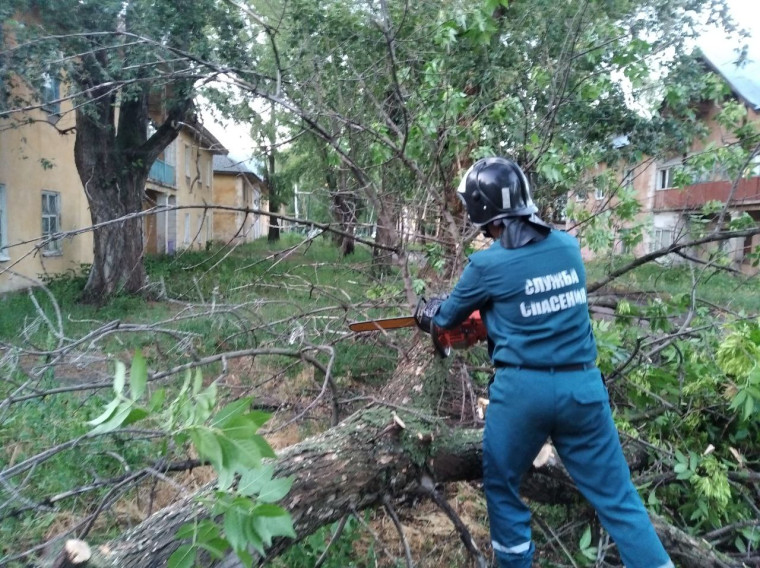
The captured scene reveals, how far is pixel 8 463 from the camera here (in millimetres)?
3828

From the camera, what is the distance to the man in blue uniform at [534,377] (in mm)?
2408

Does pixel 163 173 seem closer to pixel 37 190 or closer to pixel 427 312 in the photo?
pixel 37 190

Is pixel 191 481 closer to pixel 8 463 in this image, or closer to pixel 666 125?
pixel 8 463

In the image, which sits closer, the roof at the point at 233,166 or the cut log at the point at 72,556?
the cut log at the point at 72,556

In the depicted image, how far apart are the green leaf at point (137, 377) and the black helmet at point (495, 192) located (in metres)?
1.58

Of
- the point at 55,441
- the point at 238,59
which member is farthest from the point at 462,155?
the point at 238,59

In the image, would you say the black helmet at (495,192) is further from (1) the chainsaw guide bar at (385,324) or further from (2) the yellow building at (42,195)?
(2) the yellow building at (42,195)

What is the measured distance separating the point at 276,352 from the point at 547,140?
235 centimetres

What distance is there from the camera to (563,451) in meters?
2.52

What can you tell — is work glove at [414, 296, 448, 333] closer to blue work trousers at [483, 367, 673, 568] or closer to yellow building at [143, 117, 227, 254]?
blue work trousers at [483, 367, 673, 568]

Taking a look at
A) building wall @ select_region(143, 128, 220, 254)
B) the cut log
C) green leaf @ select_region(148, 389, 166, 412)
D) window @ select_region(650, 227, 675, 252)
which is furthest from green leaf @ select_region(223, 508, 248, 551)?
building wall @ select_region(143, 128, 220, 254)

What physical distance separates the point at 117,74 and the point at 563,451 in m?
7.63

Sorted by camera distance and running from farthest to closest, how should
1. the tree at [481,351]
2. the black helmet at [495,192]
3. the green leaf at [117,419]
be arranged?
the tree at [481,351] < the black helmet at [495,192] < the green leaf at [117,419]

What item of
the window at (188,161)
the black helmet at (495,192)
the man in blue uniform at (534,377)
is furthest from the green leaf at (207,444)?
the window at (188,161)
